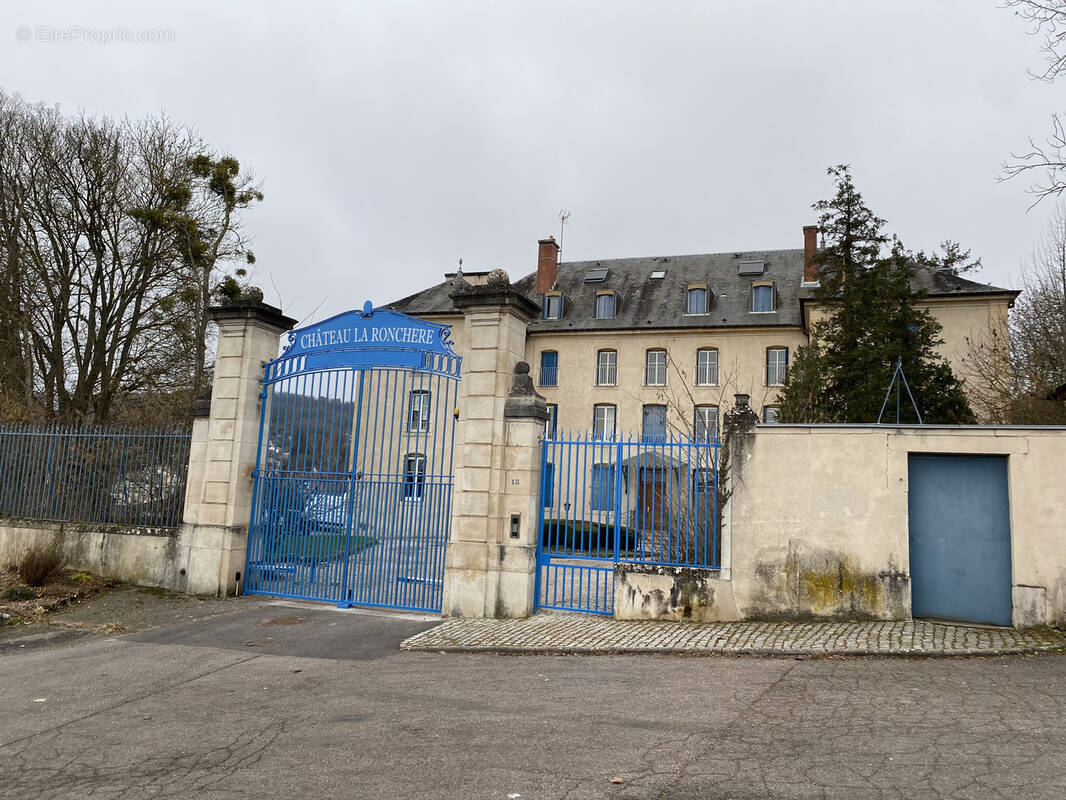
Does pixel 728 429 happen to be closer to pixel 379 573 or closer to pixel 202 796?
pixel 379 573

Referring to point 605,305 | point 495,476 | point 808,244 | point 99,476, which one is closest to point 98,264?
point 99,476

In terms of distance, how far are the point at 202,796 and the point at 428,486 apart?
5703 millimetres

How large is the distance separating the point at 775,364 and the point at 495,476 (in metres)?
24.2

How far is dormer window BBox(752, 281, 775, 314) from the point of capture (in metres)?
31.7

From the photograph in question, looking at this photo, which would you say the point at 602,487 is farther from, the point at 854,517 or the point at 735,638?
the point at 854,517

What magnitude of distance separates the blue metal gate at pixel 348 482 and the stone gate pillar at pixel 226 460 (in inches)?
7.4

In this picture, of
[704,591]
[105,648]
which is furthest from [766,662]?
[105,648]

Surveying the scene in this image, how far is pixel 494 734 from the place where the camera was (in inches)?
196

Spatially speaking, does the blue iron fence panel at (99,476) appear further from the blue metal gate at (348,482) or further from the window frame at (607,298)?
the window frame at (607,298)

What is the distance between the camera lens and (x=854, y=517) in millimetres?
Result: 8547

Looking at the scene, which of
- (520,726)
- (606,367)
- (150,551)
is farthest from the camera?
(606,367)

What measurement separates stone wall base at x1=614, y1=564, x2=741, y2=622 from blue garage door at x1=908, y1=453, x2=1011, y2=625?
2180 millimetres

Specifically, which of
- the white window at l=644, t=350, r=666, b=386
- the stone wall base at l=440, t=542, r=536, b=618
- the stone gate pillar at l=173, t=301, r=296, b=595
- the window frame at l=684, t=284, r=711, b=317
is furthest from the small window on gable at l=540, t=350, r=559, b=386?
the stone wall base at l=440, t=542, r=536, b=618

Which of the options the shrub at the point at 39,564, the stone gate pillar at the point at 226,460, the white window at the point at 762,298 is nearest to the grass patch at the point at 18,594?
the shrub at the point at 39,564
